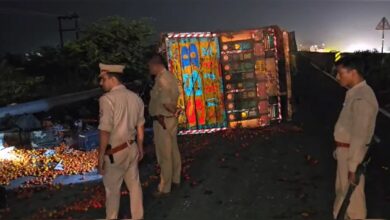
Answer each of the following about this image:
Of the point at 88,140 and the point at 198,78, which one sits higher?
the point at 198,78

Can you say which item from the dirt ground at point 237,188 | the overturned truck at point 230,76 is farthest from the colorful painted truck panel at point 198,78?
the dirt ground at point 237,188

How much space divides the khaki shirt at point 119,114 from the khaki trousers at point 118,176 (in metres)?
0.17

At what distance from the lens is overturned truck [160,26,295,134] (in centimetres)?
1170

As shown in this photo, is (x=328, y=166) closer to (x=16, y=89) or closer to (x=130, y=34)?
(x=16, y=89)

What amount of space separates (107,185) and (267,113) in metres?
8.00

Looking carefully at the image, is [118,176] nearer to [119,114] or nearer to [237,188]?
[119,114]

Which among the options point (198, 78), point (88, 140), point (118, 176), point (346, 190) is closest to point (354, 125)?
point (346, 190)

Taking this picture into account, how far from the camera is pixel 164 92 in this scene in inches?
275

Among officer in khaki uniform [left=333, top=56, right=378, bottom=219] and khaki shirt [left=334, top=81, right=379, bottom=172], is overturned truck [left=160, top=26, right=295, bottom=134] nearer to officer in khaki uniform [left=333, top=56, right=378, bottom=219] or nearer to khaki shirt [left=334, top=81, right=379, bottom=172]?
officer in khaki uniform [left=333, top=56, right=378, bottom=219]

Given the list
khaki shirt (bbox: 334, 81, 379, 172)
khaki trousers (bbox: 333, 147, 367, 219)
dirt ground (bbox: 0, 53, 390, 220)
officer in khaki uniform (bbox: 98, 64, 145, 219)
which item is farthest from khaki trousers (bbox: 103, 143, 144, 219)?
khaki shirt (bbox: 334, 81, 379, 172)

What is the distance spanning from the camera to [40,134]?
424 inches

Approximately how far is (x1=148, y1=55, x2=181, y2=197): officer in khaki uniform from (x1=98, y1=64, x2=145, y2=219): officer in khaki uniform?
1.68 m

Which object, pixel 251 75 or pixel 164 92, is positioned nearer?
pixel 164 92

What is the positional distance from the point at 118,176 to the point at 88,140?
5458 mm
